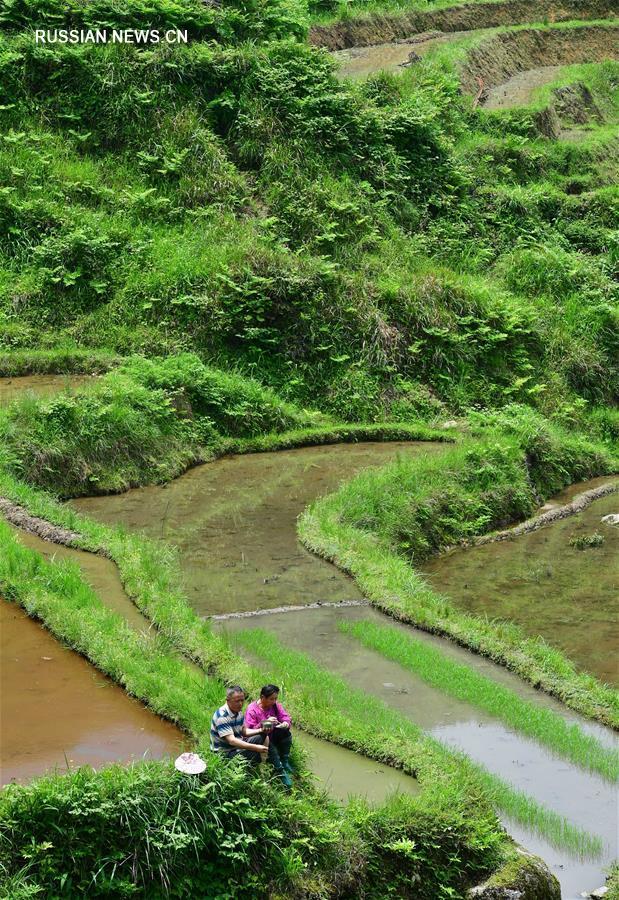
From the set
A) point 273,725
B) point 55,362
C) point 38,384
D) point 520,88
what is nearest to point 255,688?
point 273,725

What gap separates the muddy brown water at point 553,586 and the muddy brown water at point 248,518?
1.85 meters

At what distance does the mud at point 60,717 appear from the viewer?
9078mm

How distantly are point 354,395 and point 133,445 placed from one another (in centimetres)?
502

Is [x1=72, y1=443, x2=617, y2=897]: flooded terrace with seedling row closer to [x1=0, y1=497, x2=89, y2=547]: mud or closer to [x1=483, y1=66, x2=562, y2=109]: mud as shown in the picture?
[x1=0, y1=497, x2=89, y2=547]: mud

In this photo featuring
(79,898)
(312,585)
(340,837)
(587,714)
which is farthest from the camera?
(312,585)

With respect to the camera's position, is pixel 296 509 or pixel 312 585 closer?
pixel 312 585

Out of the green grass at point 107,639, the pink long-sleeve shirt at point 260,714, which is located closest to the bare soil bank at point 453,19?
the green grass at point 107,639

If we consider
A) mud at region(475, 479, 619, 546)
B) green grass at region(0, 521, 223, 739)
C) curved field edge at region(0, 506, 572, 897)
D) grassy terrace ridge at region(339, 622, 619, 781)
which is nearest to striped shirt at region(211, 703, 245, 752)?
curved field edge at region(0, 506, 572, 897)

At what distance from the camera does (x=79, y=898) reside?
7.80m

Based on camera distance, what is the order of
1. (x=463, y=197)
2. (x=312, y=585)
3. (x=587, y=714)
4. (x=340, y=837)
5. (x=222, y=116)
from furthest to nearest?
(x=463, y=197) → (x=222, y=116) → (x=312, y=585) → (x=587, y=714) → (x=340, y=837)

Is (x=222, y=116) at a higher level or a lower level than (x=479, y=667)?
higher

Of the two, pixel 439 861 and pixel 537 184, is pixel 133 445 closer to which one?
pixel 439 861

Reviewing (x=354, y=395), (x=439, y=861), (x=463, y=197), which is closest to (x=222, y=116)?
(x=463, y=197)

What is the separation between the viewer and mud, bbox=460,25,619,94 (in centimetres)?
3162
